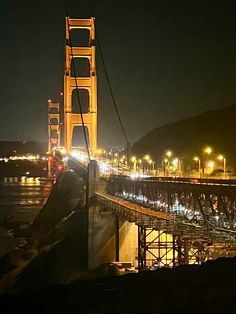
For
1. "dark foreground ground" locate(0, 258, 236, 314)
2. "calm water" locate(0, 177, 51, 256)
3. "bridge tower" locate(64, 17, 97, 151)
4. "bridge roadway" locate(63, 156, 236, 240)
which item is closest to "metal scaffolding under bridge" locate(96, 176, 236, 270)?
"bridge roadway" locate(63, 156, 236, 240)

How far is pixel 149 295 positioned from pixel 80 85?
52.5 meters

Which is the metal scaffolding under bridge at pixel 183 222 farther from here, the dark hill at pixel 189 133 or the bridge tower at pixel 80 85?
the dark hill at pixel 189 133

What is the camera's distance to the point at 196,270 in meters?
9.10

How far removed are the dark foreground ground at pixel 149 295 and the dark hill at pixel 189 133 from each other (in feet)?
233

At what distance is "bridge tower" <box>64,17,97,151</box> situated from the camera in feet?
185

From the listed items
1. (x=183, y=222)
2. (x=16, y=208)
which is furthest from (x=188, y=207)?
(x=16, y=208)

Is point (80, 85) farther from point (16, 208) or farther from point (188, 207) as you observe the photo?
point (188, 207)

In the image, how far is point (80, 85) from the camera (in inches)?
2344

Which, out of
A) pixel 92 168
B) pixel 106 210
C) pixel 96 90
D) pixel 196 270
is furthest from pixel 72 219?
pixel 96 90

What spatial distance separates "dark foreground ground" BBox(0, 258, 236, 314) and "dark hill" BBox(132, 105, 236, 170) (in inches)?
2795

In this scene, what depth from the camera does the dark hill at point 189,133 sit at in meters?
89.8

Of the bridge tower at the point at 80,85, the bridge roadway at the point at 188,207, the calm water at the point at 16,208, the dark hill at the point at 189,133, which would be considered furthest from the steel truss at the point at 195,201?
the dark hill at the point at 189,133

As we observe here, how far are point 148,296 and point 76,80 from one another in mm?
51726

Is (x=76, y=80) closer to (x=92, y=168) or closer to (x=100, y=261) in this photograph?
(x=92, y=168)
